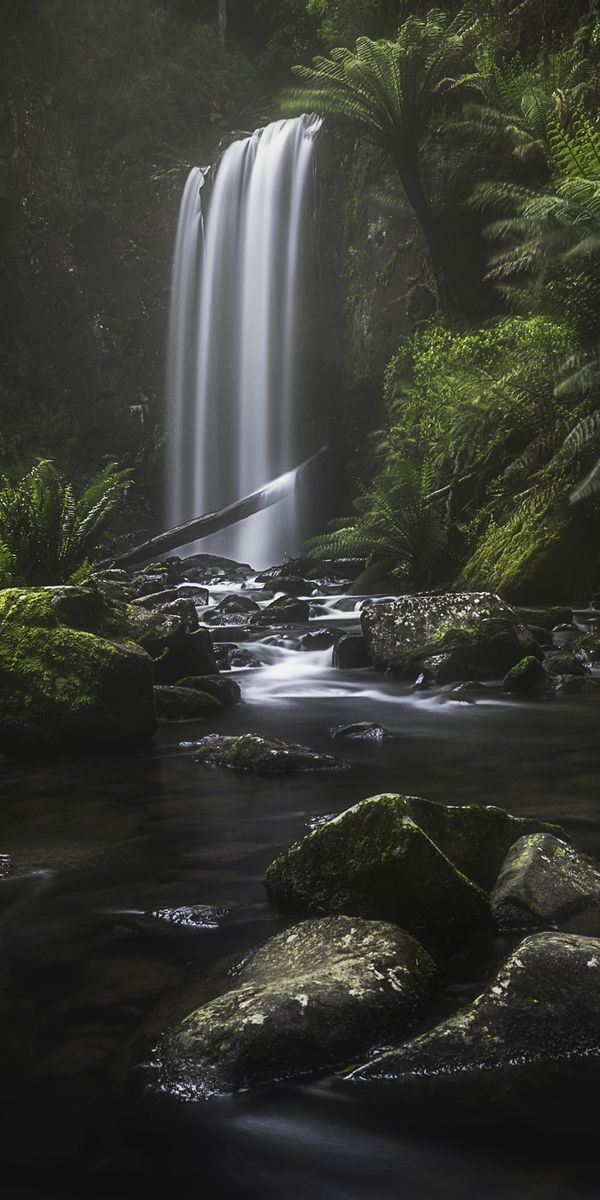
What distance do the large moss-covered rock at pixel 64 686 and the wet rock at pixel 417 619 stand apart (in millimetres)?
2472

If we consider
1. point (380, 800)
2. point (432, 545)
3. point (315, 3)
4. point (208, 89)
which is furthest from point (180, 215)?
point (380, 800)

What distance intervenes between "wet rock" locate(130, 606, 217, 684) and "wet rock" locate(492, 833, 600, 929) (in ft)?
13.8

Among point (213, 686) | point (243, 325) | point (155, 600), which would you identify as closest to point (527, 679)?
point (213, 686)

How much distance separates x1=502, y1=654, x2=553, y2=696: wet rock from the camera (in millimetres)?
6430

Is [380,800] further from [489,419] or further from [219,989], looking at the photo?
[489,419]

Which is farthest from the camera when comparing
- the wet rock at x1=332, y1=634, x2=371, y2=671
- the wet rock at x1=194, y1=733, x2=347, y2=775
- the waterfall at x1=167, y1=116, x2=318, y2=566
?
the waterfall at x1=167, y1=116, x2=318, y2=566

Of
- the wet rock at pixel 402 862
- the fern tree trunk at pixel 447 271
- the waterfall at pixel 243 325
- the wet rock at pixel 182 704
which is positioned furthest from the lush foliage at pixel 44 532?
the waterfall at pixel 243 325

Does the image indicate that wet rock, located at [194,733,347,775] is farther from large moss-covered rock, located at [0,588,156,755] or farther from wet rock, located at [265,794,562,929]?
wet rock, located at [265,794,562,929]

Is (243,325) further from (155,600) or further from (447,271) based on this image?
(155,600)

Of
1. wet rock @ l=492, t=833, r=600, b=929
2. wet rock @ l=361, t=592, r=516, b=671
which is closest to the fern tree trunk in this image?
wet rock @ l=361, t=592, r=516, b=671

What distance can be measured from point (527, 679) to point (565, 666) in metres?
0.55

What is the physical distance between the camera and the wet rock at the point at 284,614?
390 inches

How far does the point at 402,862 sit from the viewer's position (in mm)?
2674

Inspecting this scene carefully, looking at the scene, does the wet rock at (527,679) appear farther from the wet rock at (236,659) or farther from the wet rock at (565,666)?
the wet rock at (236,659)
